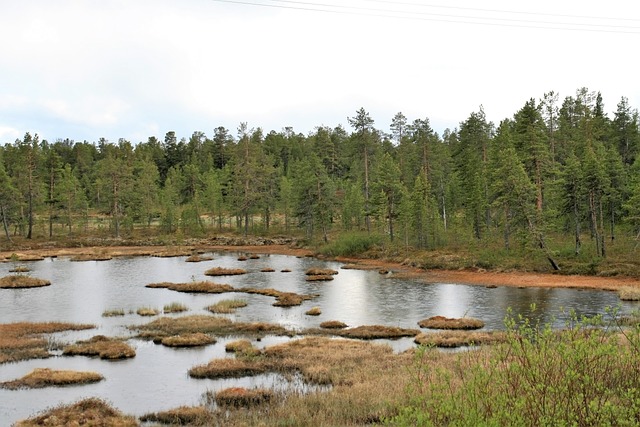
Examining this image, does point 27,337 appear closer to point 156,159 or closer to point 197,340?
point 197,340

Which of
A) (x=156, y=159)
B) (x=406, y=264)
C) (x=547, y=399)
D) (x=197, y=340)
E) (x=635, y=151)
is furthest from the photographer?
(x=156, y=159)

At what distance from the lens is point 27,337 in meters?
30.4

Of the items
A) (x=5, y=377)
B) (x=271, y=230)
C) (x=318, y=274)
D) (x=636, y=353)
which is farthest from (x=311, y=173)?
(x=636, y=353)

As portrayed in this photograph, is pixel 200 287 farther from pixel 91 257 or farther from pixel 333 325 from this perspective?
pixel 91 257

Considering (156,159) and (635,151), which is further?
(156,159)

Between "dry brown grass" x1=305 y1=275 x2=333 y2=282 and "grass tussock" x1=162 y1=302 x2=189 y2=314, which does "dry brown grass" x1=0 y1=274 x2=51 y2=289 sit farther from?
"dry brown grass" x1=305 y1=275 x2=333 y2=282

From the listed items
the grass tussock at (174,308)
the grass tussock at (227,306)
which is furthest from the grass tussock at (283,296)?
the grass tussock at (174,308)

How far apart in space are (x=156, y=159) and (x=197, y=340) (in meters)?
141

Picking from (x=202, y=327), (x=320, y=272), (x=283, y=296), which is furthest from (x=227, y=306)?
(x=320, y=272)

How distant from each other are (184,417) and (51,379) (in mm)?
7827

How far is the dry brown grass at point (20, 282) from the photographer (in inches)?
1988

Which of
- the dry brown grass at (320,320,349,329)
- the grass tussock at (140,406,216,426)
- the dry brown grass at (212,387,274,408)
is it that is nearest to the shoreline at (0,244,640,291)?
the dry brown grass at (320,320,349,329)

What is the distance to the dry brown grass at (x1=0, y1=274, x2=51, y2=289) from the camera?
5050 centimetres

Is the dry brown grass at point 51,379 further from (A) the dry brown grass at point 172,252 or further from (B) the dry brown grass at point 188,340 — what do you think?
(A) the dry brown grass at point 172,252
